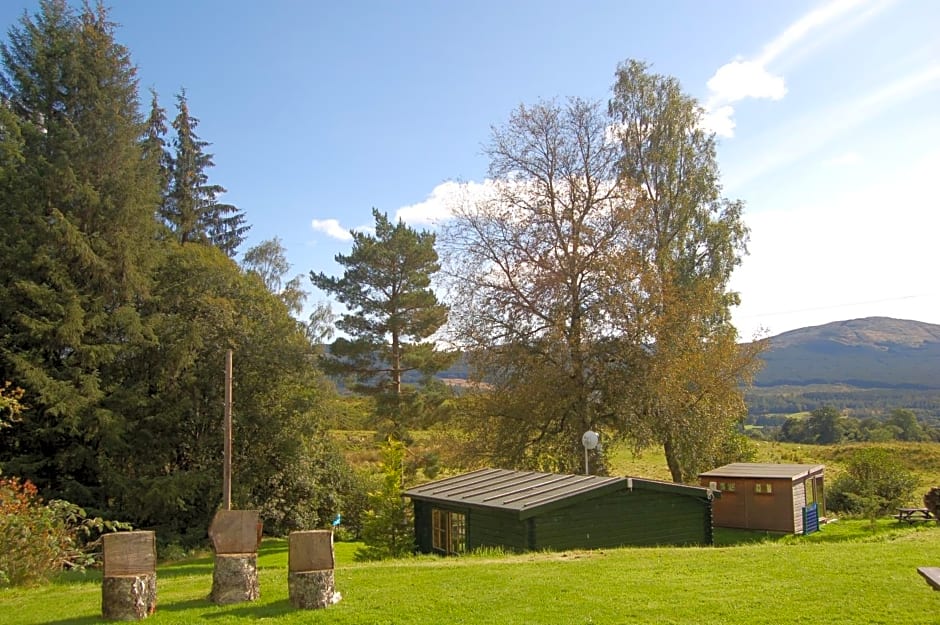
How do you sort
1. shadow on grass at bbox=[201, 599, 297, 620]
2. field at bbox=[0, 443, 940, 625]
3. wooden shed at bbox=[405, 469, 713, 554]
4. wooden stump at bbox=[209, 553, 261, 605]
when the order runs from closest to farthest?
field at bbox=[0, 443, 940, 625]
shadow on grass at bbox=[201, 599, 297, 620]
wooden stump at bbox=[209, 553, 261, 605]
wooden shed at bbox=[405, 469, 713, 554]

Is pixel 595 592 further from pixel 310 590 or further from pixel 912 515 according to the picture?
pixel 912 515

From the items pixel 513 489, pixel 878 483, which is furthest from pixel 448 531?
pixel 878 483

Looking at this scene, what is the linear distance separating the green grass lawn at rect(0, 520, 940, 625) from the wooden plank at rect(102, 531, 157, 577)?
603 millimetres

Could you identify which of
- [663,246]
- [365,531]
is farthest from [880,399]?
[365,531]

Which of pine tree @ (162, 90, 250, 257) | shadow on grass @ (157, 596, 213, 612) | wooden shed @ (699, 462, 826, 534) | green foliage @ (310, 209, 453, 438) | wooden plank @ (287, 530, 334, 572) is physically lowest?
wooden shed @ (699, 462, 826, 534)

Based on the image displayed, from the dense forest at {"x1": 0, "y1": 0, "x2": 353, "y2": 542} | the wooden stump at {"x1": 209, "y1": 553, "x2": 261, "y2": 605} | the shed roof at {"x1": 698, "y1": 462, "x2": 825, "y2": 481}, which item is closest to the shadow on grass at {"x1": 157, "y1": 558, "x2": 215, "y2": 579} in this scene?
the dense forest at {"x1": 0, "y1": 0, "x2": 353, "y2": 542}

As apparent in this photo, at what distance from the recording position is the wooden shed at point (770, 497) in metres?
18.9

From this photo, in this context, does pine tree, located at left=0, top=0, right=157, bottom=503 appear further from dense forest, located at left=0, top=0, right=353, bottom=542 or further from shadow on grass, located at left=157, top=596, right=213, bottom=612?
shadow on grass, located at left=157, top=596, right=213, bottom=612

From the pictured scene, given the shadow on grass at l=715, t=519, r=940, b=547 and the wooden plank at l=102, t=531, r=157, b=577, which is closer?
the wooden plank at l=102, t=531, r=157, b=577

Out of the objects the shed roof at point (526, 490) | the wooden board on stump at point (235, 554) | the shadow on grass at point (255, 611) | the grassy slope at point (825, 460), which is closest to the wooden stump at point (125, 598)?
the shadow on grass at point (255, 611)

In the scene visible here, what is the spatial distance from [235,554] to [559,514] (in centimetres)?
652

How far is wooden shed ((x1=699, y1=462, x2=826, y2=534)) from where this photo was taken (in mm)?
18875

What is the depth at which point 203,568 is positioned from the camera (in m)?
15.5

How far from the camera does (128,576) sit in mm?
7762
